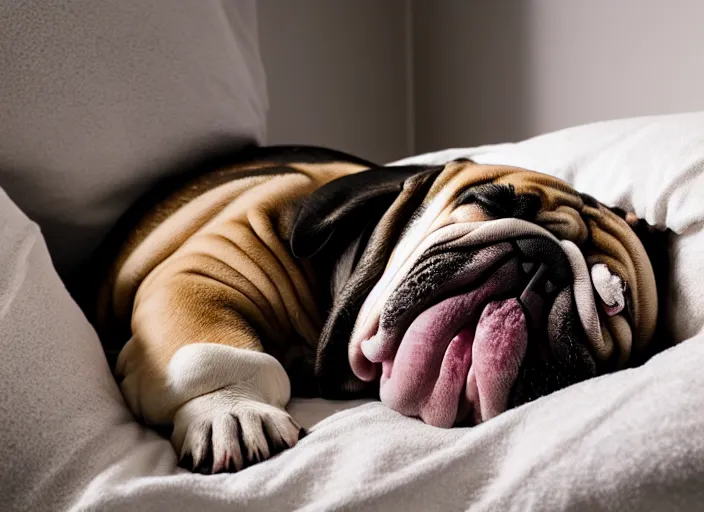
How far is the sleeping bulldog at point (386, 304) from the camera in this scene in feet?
2.65

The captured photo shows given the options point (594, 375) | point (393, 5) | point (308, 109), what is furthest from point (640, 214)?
point (393, 5)

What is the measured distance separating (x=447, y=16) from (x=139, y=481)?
198 centimetres

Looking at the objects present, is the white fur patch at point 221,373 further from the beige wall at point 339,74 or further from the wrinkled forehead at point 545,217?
the beige wall at point 339,74

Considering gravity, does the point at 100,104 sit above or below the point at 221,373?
above

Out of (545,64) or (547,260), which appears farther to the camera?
(545,64)

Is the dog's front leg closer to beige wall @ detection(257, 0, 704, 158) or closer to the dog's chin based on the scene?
the dog's chin

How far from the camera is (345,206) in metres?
1.03

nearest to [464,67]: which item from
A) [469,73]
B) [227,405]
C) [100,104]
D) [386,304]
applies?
[469,73]

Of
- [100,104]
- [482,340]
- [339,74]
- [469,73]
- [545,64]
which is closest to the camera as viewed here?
[482,340]

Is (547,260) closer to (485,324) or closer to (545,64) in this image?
(485,324)

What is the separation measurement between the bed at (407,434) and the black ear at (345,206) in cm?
21

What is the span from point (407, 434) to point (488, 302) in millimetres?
181

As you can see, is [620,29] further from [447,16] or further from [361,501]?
[361,501]

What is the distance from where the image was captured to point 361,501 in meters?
0.61
